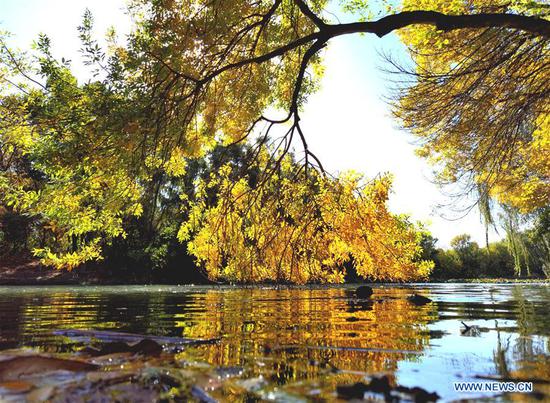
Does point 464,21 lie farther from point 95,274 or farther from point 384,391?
point 95,274

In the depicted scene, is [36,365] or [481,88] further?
[481,88]

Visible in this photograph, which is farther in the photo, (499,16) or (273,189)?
(273,189)

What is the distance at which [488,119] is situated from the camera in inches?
373

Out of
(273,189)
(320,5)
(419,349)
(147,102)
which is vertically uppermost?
(320,5)

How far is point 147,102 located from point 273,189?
3.07 metres

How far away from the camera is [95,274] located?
118 feet

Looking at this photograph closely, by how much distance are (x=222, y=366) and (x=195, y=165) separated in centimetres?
4131

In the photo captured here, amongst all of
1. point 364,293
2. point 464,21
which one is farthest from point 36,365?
point 364,293

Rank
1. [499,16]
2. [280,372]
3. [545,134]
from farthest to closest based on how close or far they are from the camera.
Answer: [545,134] < [499,16] < [280,372]

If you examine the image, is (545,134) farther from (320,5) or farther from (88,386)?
(88,386)

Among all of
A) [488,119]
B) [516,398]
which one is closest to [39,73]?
[516,398]

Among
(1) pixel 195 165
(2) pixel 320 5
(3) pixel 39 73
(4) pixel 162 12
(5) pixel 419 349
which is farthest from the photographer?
(1) pixel 195 165

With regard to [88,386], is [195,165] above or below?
above

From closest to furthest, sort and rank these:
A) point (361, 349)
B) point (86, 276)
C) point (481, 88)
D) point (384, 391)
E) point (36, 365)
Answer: point (384, 391) → point (36, 365) → point (361, 349) → point (481, 88) → point (86, 276)
